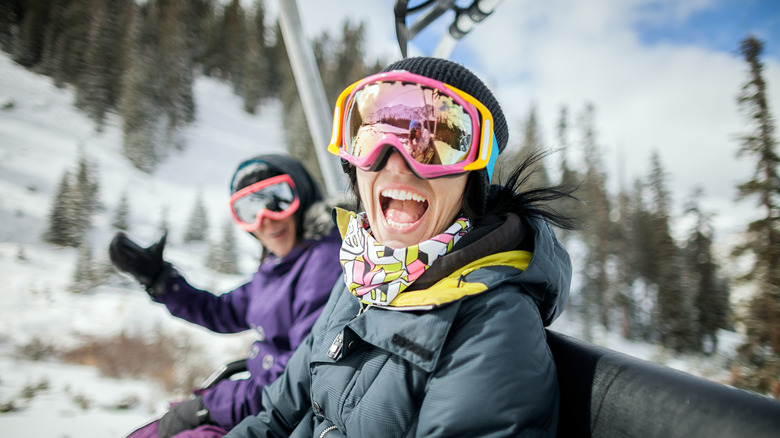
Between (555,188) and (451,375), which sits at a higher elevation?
(555,188)

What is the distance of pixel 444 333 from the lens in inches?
38.6

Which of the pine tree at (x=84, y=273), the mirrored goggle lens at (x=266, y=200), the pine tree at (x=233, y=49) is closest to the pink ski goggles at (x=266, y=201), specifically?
the mirrored goggle lens at (x=266, y=200)

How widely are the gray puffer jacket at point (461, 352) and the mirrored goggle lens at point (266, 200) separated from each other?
116 centimetres

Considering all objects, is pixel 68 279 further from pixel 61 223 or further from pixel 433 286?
pixel 433 286

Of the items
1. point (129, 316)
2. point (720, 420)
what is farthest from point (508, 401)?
point (129, 316)

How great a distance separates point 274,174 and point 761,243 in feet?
39.5

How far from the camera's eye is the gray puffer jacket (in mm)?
886

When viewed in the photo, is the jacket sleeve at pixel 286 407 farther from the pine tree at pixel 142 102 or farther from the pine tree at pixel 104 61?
the pine tree at pixel 142 102

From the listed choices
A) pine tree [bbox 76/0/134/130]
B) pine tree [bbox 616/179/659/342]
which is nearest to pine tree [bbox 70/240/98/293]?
pine tree [bbox 76/0/134/130]

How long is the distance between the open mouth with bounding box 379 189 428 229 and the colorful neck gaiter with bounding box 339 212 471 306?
0.30 feet

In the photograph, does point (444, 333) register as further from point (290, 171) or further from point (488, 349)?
point (290, 171)

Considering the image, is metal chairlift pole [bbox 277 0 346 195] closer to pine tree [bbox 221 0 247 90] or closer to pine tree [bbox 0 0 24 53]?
pine tree [bbox 0 0 24 53]

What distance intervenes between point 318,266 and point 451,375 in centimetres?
123

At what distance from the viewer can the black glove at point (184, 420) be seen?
1.82m
